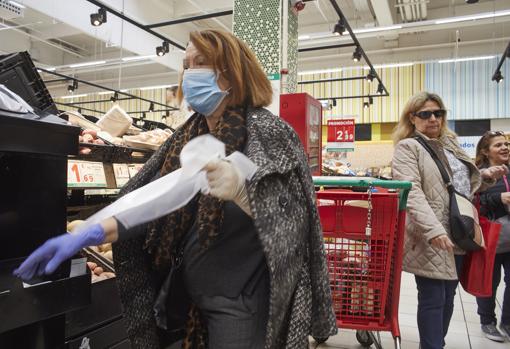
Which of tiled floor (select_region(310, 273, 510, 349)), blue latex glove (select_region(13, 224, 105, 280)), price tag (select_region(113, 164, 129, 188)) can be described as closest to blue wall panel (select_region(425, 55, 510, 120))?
tiled floor (select_region(310, 273, 510, 349))

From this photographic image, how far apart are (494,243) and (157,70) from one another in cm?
1460

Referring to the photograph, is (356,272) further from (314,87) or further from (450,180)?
(314,87)

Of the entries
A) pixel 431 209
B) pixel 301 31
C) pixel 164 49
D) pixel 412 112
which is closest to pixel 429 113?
pixel 412 112

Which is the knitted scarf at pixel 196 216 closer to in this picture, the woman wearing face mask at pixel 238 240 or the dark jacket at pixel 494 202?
the woman wearing face mask at pixel 238 240

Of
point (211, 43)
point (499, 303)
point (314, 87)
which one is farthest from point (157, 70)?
point (211, 43)

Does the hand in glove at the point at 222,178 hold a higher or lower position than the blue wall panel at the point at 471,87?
lower

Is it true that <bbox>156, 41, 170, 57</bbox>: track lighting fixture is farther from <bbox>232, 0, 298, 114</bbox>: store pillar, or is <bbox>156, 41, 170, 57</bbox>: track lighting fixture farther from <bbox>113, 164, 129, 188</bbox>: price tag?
<bbox>113, 164, 129, 188</bbox>: price tag

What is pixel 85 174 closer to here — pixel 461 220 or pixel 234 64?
pixel 234 64

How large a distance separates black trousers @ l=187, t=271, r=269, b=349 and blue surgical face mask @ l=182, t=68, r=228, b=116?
56cm

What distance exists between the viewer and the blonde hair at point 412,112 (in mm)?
2537

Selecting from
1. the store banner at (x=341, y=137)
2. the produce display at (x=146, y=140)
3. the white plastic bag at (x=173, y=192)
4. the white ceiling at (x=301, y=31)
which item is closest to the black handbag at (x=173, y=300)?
the white plastic bag at (x=173, y=192)

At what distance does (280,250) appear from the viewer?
109cm

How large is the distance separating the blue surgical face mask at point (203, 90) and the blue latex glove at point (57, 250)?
557mm

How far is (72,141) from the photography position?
1.24m
